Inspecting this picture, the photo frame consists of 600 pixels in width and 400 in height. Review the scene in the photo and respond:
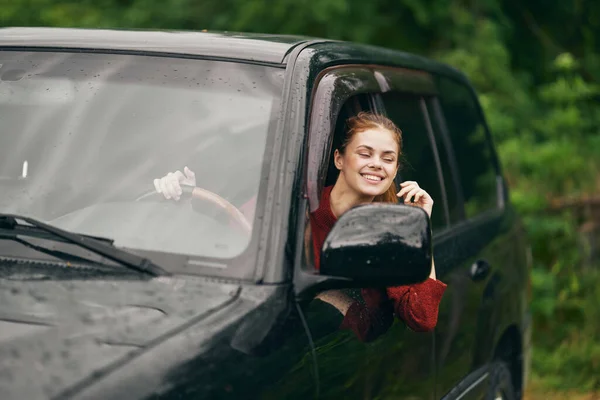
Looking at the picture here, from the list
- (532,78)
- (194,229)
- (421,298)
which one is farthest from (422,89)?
(532,78)

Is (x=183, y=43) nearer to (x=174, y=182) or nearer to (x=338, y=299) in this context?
(x=174, y=182)

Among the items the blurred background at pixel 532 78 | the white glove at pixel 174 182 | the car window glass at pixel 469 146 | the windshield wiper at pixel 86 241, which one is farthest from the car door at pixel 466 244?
the blurred background at pixel 532 78

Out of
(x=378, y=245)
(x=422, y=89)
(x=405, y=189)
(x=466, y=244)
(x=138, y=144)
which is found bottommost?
(x=378, y=245)

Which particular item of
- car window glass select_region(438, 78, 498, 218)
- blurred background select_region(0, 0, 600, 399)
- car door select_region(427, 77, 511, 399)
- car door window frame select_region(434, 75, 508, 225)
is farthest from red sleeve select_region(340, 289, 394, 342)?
blurred background select_region(0, 0, 600, 399)

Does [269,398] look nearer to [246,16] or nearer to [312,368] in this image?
[312,368]

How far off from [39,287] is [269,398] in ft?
2.05

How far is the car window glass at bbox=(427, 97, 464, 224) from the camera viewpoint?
13.8 feet

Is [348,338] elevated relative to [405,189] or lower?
lower

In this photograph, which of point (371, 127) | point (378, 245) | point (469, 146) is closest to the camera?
point (378, 245)

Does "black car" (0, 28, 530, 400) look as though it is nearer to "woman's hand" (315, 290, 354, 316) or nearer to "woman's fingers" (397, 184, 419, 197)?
"woman's hand" (315, 290, 354, 316)

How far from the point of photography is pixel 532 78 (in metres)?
9.74

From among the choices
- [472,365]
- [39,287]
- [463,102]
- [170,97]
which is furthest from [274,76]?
[463,102]

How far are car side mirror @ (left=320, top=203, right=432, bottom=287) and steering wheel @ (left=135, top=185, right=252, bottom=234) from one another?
29 cm

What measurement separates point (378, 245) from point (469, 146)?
A: 91.9 inches
